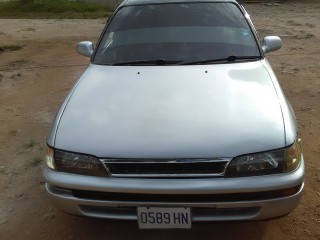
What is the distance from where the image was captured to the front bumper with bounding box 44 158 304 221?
2260 mm

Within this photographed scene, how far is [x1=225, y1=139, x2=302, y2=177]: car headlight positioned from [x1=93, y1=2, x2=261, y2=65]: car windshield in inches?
48.5

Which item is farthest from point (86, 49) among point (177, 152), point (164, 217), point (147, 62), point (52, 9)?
point (52, 9)

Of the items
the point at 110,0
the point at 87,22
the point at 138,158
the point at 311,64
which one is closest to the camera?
the point at 138,158

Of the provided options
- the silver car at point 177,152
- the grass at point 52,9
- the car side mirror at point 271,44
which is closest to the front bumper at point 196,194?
the silver car at point 177,152

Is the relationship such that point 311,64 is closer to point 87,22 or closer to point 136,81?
point 136,81

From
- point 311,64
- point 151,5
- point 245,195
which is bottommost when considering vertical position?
point 311,64

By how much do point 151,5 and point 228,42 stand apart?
0.92 m

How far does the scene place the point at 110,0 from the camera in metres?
16.8

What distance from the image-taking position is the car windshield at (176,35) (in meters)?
3.42

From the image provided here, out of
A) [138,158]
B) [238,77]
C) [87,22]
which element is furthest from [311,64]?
[87,22]

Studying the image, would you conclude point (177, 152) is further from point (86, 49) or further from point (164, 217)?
point (86, 49)

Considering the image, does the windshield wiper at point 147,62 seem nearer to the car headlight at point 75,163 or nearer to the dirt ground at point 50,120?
the car headlight at point 75,163

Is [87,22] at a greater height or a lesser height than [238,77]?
lesser

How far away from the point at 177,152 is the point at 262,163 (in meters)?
0.50
